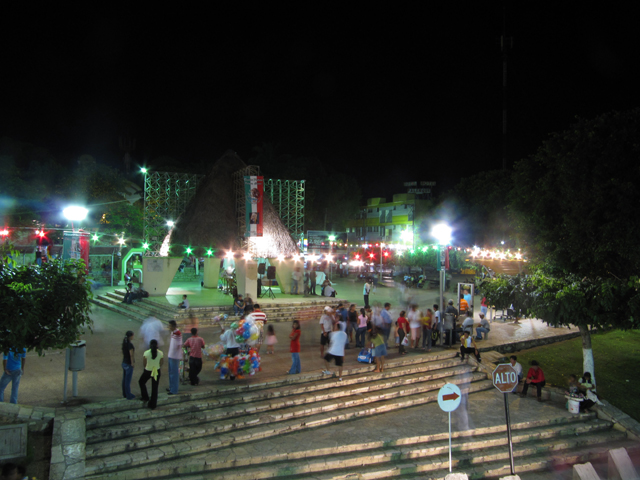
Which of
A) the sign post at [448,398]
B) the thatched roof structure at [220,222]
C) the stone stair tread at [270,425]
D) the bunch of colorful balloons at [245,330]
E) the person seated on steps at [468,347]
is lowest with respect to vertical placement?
the stone stair tread at [270,425]

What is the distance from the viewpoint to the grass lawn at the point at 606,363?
11625mm

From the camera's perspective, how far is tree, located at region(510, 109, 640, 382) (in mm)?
10023

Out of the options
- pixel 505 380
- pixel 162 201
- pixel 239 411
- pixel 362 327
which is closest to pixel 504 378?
pixel 505 380

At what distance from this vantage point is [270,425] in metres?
8.14

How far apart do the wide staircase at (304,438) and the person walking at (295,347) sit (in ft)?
0.98

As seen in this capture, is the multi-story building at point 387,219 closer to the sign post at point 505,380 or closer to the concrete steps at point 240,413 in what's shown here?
the concrete steps at point 240,413

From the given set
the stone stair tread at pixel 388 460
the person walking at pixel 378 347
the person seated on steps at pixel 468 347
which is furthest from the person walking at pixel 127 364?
the person seated on steps at pixel 468 347

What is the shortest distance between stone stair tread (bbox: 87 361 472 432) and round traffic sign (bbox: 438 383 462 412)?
3.24 m

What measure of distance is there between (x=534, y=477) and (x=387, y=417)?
9.38ft

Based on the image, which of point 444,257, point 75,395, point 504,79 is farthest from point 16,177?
point 504,79

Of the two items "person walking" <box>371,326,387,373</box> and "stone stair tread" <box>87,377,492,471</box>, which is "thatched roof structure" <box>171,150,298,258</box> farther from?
"stone stair tread" <box>87,377,492,471</box>

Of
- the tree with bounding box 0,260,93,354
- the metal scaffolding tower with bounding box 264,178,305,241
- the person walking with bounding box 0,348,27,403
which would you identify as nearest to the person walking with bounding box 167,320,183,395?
the tree with bounding box 0,260,93,354

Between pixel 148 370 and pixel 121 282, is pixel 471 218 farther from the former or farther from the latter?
pixel 148 370

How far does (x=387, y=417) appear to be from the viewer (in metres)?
9.07
